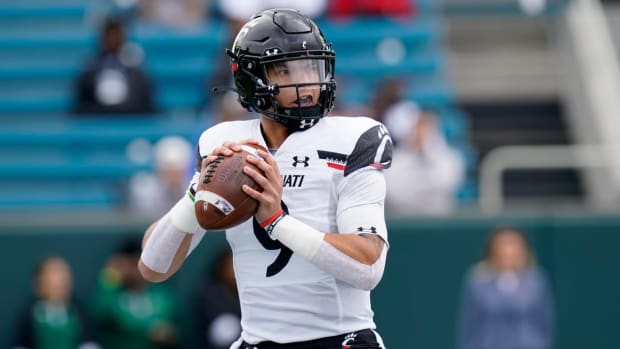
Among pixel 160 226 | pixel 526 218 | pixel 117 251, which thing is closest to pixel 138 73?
pixel 117 251

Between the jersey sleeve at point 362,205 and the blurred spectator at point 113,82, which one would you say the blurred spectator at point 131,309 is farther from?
the jersey sleeve at point 362,205

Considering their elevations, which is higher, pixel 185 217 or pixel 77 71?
pixel 77 71

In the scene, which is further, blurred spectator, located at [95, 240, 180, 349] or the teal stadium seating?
the teal stadium seating

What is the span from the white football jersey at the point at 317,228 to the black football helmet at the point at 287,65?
0.28ft

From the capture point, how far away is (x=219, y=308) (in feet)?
29.0

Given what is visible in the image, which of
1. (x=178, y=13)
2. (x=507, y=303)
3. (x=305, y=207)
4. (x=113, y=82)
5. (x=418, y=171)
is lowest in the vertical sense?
(x=507, y=303)

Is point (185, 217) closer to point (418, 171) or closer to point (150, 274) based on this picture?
point (150, 274)

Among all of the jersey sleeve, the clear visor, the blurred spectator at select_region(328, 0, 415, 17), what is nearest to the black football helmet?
the clear visor

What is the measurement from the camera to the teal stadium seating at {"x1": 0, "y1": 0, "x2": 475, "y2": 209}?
11.0 m

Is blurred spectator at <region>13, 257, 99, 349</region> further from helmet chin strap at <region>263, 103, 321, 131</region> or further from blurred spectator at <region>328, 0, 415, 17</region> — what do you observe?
helmet chin strap at <region>263, 103, 321, 131</region>

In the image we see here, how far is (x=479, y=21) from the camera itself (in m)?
13.3

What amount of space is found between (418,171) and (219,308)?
1.82m

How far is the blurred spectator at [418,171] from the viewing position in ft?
30.6

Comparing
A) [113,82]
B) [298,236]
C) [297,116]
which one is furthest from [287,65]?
[113,82]
